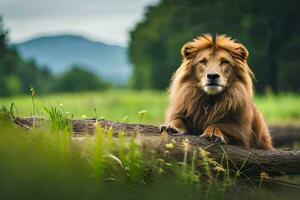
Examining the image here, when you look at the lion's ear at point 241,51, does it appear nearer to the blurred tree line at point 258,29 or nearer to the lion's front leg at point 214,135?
the lion's front leg at point 214,135

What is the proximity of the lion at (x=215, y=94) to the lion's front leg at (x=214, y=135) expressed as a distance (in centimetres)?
9

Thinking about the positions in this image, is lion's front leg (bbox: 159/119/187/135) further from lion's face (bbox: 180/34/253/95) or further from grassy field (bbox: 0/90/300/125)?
grassy field (bbox: 0/90/300/125)

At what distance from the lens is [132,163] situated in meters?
6.84

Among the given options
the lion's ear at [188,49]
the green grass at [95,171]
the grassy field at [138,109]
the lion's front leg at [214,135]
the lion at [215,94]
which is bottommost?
the grassy field at [138,109]

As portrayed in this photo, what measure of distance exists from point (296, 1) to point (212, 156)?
96.9ft

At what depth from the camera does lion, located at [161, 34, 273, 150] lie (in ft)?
27.4

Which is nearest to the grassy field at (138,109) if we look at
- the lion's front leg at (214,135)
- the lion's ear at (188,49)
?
the lion's ear at (188,49)

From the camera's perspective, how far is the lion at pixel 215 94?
27.4ft

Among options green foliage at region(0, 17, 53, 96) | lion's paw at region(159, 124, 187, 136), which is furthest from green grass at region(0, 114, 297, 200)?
green foliage at region(0, 17, 53, 96)

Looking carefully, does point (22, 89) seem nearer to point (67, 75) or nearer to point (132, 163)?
point (67, 75)

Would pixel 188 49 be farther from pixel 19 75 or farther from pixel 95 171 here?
pixel 19 75

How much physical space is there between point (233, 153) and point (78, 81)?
7787 centimetres

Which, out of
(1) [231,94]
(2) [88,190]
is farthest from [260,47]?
(2) [88,190]

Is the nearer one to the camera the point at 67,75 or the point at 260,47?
the point at 260,47
